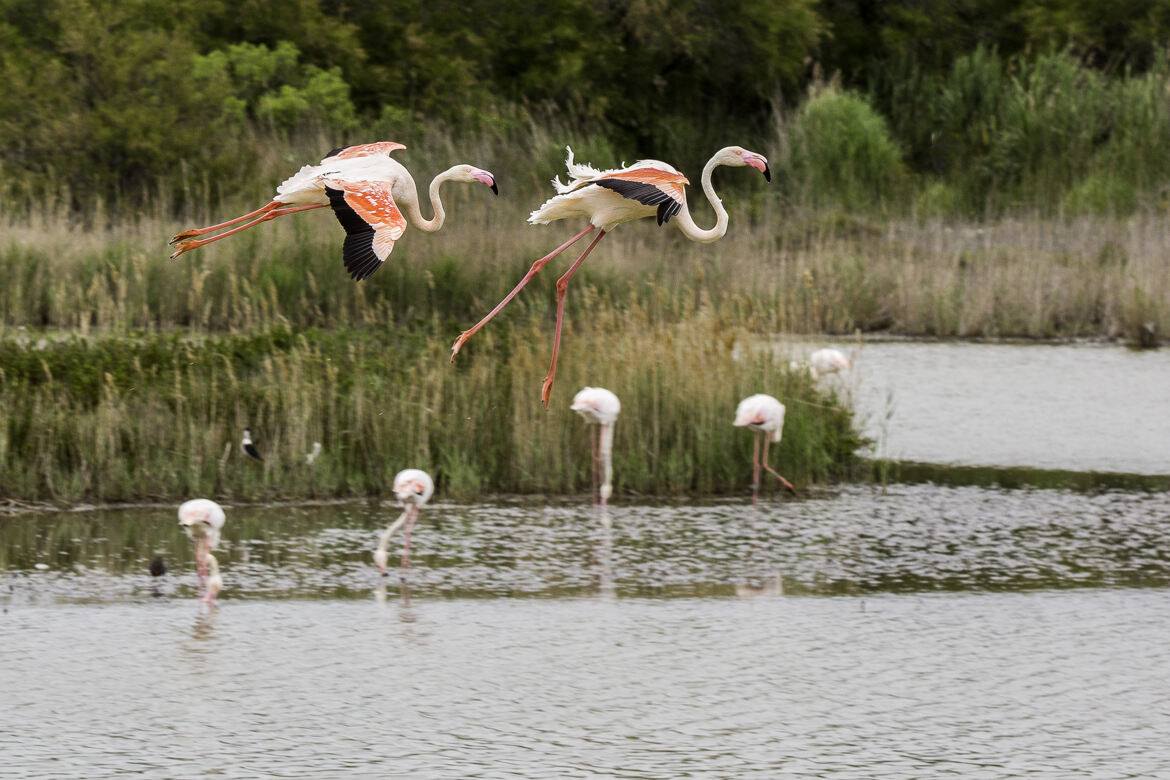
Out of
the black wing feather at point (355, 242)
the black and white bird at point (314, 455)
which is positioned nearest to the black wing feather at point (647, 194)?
the black wing feather at point (355, 242)

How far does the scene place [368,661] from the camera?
769cm

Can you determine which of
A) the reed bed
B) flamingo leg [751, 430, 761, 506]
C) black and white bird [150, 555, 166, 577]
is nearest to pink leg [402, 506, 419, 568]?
black and white bird [150, 555, 166, 577]

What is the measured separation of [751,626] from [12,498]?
480 centimetres

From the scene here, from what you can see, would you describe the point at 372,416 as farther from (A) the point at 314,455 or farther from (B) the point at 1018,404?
(B) the point at 1018,404

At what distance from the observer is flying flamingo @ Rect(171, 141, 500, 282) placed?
4.64m

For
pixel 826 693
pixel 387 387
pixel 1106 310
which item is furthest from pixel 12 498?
pixel 1106 310

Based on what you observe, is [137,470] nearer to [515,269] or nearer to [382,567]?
[382,567]

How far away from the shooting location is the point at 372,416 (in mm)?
11188

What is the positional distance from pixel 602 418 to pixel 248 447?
220 centimetres

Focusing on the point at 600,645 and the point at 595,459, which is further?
the point at 595,459

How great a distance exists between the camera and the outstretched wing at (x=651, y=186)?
17.3 feet

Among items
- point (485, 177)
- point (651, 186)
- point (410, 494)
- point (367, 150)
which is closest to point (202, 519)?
point (410, 494)

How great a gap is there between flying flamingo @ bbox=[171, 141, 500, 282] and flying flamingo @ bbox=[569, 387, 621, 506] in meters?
5.45

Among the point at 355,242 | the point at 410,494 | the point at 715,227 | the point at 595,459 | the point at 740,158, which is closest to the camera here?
the point at 355,242
